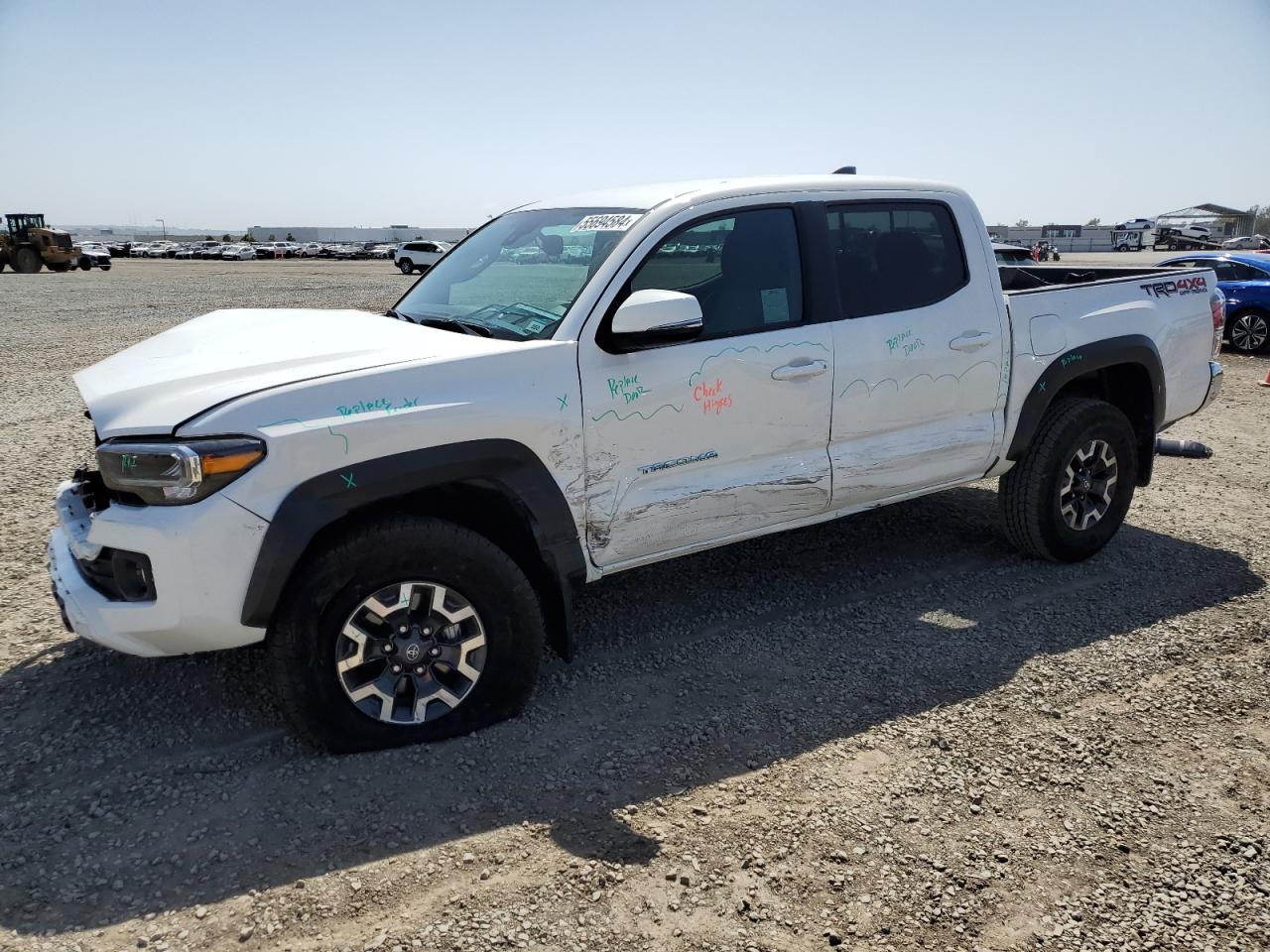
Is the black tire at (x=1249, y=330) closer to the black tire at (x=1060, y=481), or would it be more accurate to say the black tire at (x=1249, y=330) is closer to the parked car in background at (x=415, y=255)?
the black tire at (x=1060, y=481)

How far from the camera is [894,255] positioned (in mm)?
4273

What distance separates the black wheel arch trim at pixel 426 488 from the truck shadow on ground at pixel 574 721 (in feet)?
1.81

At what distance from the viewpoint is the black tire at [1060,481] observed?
15.6 feet

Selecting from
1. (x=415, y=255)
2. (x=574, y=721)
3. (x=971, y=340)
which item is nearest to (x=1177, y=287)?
(x=971, y=340)

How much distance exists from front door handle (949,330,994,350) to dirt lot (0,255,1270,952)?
1.25m

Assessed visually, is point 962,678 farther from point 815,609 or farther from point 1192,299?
point 1192,299

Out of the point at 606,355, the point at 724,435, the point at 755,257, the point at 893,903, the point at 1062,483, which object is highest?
the point at 755,257

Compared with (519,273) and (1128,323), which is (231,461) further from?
(1128,323)

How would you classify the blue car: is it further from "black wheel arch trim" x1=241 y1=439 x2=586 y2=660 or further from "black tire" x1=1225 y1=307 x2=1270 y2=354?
"black wheel arch trim" x1=241 y1=439 x2=586 y2=660

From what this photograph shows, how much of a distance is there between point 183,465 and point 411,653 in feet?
3.13

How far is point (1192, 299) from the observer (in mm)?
5168

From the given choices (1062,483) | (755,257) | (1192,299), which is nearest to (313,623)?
(755,257)

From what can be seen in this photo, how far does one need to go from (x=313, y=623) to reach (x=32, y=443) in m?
5.76

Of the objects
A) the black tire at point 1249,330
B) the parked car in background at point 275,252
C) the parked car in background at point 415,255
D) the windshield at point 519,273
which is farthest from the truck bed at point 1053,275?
the parked car in background at point 275,252
